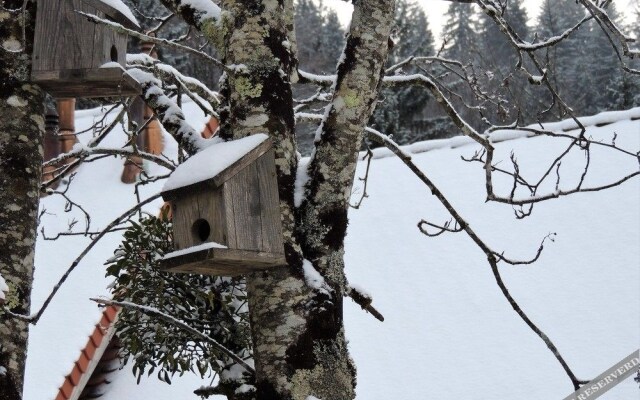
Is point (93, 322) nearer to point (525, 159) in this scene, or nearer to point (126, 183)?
point (126, 183)

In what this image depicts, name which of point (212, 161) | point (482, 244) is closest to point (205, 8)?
point (212, 161)

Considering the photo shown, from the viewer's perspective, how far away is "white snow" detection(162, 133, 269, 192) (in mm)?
2297

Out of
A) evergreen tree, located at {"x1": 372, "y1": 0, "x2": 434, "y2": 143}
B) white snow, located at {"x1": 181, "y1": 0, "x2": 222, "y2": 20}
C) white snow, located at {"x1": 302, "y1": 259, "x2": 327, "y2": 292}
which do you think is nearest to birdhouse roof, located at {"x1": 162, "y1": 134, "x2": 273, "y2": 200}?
white snow, located at {"x1": 302, "y1": 259, "x2": 327, "y2": 292}

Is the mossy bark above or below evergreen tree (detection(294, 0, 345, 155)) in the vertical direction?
below

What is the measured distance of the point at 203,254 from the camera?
2.22 m

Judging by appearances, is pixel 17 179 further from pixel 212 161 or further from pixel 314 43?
pixel 314 43

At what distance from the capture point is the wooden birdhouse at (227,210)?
2268 millimetres

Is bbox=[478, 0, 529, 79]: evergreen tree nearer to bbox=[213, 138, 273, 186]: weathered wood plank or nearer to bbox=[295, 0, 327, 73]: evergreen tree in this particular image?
bbox=[295, 0, 327, 73]: evergreen tree

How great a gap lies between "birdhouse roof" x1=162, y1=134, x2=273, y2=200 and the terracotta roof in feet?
7.83

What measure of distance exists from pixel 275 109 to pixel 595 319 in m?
4.08

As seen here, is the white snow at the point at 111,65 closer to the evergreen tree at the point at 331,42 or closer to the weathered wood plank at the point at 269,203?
the weathered wood plank at the point at 269,203

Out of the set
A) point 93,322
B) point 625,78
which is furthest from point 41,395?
point 625,78

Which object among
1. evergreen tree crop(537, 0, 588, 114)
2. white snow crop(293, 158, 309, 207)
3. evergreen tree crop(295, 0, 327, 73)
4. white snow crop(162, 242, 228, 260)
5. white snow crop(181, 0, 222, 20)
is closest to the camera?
white snow crop(162, 242, 228, 260)

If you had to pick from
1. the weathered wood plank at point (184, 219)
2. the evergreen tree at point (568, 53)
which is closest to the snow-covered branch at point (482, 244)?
the weathered wood plank at point (184, 219)
